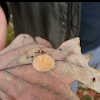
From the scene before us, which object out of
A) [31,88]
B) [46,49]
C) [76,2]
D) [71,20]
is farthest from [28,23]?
[31,88]

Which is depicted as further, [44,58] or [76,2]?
[76,2]

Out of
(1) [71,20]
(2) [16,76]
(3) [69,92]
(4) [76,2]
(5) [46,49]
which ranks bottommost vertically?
(3) [69,92]

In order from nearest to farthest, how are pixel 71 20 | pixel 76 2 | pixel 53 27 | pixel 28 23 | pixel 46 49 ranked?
pixel 46 49
pixel 76 2
pixel 71 20
pixel 53 27
pixel 28 23

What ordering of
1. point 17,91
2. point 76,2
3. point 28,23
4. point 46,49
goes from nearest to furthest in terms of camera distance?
point 17,91
point 46,49
point 76,2
point 28,23

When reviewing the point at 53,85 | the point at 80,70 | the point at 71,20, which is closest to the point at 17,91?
the point at 53,85

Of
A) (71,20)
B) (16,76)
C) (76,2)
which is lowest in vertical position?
(16,76)

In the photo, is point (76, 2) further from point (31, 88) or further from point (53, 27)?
point (31, 88)

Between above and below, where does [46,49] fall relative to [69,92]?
above

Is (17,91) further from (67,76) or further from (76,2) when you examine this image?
(76,2)

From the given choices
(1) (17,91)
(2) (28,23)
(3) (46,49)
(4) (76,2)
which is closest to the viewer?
(1) (17,91)
